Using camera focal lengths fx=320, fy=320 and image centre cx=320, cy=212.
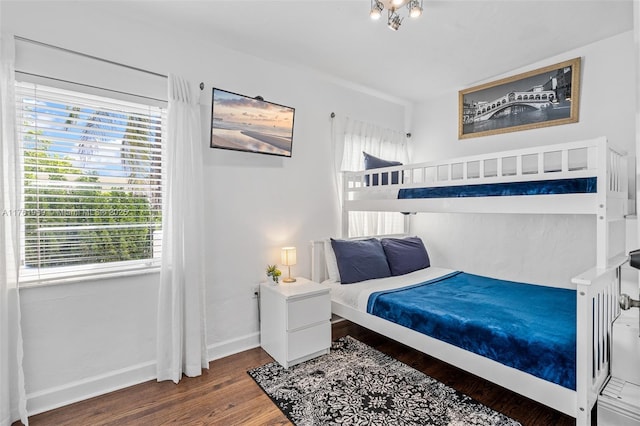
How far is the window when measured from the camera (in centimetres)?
196

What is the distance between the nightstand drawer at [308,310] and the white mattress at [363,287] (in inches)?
8.4

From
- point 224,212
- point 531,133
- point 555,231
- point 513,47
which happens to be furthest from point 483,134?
point 224,212

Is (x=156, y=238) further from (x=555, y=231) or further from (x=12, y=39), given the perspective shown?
(x=555, y=231)

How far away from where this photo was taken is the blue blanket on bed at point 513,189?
76.8 inches

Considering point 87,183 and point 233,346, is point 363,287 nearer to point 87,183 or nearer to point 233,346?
point 233,346

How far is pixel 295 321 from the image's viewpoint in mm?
2465

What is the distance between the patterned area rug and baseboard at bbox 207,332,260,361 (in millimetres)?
383

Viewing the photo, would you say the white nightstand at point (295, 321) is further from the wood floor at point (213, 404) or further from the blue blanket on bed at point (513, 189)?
the blue blanket on bed at point (513, 189)

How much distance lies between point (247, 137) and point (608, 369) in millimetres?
2807

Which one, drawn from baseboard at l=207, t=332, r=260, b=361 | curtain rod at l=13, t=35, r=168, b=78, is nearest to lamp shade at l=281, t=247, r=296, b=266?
baseboard at l=207, t=332, r=260, b=361

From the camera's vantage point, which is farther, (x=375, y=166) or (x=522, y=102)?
(x=375, y=166)

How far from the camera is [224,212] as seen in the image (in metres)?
2.68

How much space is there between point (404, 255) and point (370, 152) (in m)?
1.27

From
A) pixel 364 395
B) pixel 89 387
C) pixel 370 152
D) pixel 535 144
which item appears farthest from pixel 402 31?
pixel 89 387
